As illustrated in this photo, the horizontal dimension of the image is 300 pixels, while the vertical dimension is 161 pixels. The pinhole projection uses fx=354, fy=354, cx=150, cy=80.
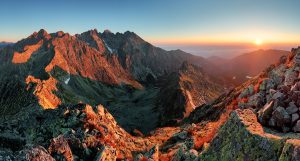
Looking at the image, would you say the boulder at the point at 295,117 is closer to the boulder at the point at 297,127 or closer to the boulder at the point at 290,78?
the boulder at the point at 297,127

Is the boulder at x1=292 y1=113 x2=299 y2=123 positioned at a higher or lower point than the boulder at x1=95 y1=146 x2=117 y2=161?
higher

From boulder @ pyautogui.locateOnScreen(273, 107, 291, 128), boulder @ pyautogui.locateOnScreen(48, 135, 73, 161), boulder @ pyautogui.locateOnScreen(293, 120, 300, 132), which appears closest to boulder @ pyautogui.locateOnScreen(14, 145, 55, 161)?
boulder @ pyautogui.locateOnScreen(48, 135, 73, 161)

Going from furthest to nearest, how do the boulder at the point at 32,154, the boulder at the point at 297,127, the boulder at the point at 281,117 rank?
the boulder at the point at 281,117, the boulder at the point at 297,127, the boulder at the point at 32,154

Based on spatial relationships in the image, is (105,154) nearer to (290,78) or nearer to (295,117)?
(295,117)

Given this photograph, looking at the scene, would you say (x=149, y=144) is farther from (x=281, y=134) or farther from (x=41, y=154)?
(x=41, y=154)

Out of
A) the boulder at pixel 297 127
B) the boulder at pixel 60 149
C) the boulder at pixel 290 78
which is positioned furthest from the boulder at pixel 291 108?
the boulder at pixel 60 149

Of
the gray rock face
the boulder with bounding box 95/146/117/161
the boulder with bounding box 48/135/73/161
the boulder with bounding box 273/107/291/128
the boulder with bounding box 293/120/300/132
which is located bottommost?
the boulder with bounding box 95/146/117/161

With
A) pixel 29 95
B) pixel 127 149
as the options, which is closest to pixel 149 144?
pixel 127 149

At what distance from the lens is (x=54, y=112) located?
59.5 meters

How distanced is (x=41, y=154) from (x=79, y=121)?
36.1 meters

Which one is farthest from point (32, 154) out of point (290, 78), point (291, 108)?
point (290, 78)

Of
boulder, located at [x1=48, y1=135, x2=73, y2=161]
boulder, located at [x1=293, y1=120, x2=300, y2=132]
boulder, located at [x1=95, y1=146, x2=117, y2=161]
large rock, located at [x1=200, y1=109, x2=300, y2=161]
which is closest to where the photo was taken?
large rock, located at [x1=200, y1=109, x2=300, y2=161]

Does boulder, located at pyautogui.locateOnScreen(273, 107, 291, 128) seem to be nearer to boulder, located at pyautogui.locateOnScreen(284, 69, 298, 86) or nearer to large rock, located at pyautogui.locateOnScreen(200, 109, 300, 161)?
large rock, located at pyautogui.locateOnScreen(200, 109, 300, 161)

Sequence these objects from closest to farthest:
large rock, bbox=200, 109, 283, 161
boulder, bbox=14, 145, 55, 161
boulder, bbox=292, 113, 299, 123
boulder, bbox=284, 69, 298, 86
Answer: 1. boulder, bbox=14, 145, 55, 161
2. large rock, bbox=200, 109, 283, 161
3. boulder, bbox=292, 113, 299, 123
4. boulder, bbox=284, 69, 298, 86
